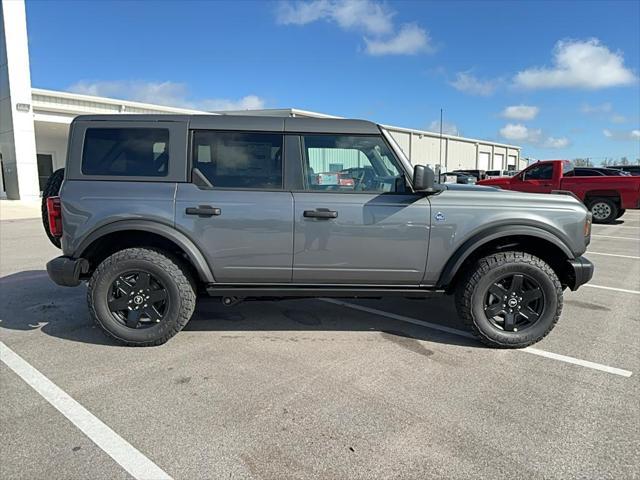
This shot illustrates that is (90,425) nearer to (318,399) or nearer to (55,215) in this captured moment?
(318,399)

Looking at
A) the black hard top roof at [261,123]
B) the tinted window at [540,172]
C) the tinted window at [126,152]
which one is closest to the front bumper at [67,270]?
the tinted window at [126,152]

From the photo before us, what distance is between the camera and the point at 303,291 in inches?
150

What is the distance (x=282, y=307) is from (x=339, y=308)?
66 cm

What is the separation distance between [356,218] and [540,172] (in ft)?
42.2

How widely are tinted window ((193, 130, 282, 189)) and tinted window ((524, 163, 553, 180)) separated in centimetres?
1298

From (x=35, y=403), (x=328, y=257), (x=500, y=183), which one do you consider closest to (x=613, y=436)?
(x=328, y=257)

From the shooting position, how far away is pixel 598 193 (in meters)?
13.8

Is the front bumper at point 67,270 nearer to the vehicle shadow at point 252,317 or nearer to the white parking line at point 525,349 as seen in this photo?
the vehicle shadow at point 252,317

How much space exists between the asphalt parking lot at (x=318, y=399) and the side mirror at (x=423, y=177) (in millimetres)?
1438

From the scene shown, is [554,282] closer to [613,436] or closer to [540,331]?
[540,331]

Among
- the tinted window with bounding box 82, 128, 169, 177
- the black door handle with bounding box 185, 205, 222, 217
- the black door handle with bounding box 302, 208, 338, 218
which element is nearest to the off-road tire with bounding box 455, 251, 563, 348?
the black door handle with bounding box 302, 208, 338, 218

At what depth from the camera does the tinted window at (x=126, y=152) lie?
3.71 m

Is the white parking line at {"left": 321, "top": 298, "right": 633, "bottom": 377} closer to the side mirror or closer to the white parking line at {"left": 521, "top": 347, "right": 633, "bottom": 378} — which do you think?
the white parking line at {"left": 521, "top": 347, "right": 633, "bottom": 378}

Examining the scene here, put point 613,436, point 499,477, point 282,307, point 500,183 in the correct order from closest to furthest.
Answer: point 499,477 < point 613,436 < point 282,307 < point 500,183
